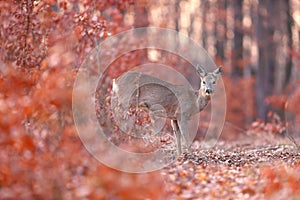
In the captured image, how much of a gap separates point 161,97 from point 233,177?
121 inches

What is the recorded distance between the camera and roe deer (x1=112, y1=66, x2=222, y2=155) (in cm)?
1039

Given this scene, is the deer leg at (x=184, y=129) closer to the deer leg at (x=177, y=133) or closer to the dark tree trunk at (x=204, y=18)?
the deer leg at (x=177, y=133)

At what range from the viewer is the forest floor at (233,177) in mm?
6996

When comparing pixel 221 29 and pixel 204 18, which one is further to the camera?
pixel 221 29

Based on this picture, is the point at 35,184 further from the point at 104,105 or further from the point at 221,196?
the point at 104,105

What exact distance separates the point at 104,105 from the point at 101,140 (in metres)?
1.76

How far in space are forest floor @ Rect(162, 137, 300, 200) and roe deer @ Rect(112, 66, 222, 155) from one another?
3.53ft

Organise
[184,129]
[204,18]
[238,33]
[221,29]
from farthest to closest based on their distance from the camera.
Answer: [221,29]
[204,18]
[238,33]
[184,129]

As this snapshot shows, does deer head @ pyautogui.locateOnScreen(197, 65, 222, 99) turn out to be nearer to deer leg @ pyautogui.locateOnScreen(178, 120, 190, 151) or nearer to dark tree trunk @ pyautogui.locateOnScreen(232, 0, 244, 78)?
deer leg @ pyautogui.locateOnScreen(178, 120, 190, 151)

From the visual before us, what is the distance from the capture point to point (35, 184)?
6.11 meters

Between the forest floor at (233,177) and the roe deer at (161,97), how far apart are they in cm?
107

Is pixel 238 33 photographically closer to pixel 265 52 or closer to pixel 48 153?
pixel 265 52

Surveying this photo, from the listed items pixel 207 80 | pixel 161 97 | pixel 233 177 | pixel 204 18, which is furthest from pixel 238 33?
pixel 233 177

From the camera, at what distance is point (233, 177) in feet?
25.8
